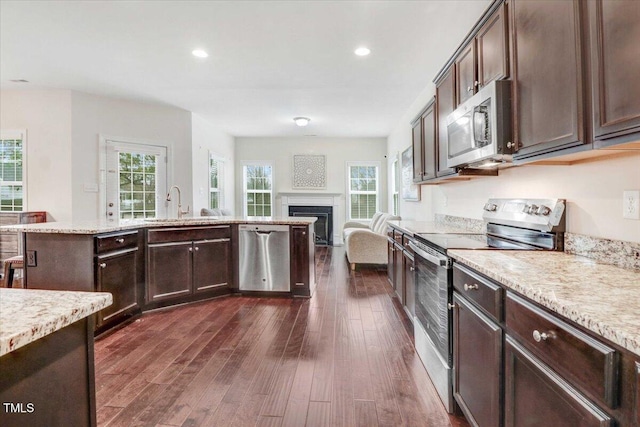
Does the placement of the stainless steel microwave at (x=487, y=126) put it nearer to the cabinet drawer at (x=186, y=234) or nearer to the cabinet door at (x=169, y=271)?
the cabinet drawer at (x=186, y=234)

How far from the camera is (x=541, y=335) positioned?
37.6 inches

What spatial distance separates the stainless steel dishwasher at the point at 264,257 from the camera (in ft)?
12.0

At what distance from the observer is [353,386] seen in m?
1.96

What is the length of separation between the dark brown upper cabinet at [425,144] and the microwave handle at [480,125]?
115 centimetres

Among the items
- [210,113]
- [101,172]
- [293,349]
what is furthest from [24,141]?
[293,349]

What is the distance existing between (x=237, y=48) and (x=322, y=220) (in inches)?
206

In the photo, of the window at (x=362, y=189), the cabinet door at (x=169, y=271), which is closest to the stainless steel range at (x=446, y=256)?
the cabinet door at (x=169, y=271)

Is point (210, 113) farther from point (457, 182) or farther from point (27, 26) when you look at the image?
point (457, 182)

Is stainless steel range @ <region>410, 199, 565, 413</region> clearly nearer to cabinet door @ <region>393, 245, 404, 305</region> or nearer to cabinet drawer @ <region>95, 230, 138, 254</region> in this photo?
cabinet door @ <region>393, 245, 404, 305</region>

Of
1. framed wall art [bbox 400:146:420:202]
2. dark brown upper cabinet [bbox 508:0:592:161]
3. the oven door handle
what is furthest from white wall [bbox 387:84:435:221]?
dark brown upper cabinet [bbox 508:0:592:161]

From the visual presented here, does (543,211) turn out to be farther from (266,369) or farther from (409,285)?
(266,369)

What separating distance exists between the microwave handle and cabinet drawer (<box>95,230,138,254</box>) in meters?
2.91

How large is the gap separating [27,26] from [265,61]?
2224 millimetres

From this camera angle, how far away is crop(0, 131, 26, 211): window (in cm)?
471
